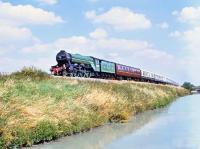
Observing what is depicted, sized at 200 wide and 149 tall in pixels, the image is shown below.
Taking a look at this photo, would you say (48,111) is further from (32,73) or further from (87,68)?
(87,68)

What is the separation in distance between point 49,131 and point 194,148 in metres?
4.69

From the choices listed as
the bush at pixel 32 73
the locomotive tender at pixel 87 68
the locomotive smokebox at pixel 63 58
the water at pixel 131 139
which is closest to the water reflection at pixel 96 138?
the water at pixel 131 139

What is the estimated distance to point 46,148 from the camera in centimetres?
1438

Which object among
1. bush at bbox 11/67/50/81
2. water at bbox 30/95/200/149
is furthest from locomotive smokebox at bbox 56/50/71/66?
water at bbox 30/95/200/149

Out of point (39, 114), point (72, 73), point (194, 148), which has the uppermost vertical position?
point (72, 73)

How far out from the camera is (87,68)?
45938 mm

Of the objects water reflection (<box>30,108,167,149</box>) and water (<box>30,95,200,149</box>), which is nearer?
water (<box>30,95,200,149</box>)

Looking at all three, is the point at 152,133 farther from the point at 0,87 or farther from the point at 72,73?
the point at 72,73

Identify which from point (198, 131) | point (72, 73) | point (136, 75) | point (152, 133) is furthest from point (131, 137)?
point (136, 75)

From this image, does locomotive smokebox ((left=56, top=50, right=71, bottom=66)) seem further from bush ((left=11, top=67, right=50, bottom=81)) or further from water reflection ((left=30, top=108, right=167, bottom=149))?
water reflection ((left=30, top=108, right=167, bottom=149))

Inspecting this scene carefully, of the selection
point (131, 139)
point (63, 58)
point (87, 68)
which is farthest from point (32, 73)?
point (87, 68)

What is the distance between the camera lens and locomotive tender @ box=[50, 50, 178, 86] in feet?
134

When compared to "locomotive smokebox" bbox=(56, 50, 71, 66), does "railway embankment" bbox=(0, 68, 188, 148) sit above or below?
below

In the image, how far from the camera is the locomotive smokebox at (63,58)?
41812mm
